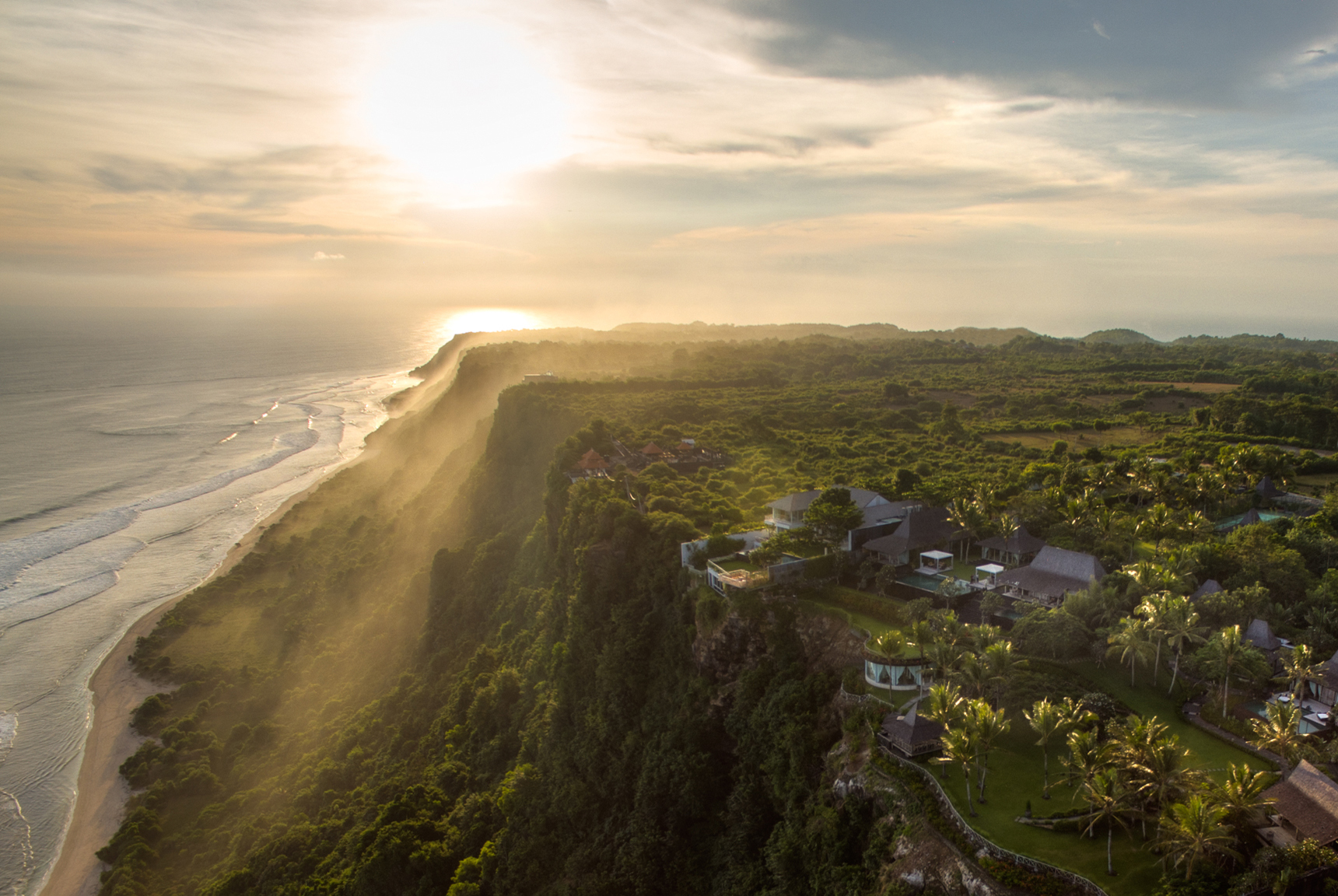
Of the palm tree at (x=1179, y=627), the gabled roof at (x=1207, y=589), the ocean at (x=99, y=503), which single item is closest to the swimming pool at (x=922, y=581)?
the palm tree at (x=1179, y=627)

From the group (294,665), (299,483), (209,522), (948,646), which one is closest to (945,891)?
(948,646)

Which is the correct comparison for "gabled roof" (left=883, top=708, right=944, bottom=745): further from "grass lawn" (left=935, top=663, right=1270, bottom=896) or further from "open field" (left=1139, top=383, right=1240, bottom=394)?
"open field" (left=1139, top=383, right=1240, bottom=394)

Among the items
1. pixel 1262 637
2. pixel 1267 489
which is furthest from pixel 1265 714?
pixel 1267 489

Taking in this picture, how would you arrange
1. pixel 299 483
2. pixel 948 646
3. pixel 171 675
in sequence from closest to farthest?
pixel 948 646
pixel 171 675
pixel 299 483

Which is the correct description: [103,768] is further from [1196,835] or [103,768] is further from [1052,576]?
[1196,835]

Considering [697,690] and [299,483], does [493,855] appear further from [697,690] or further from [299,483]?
[299,483]

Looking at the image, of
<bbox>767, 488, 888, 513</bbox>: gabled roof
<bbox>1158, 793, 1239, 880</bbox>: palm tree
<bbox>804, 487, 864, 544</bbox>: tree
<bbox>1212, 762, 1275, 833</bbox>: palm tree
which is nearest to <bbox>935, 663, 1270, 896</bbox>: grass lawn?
<bbox>1158, 793, 1239, 880</bbox>: palm tree

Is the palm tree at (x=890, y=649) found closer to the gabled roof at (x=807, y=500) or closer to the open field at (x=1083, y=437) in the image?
the gabled roof at (x=807, y=500)

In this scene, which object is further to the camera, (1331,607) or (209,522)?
Result: (209,522)
